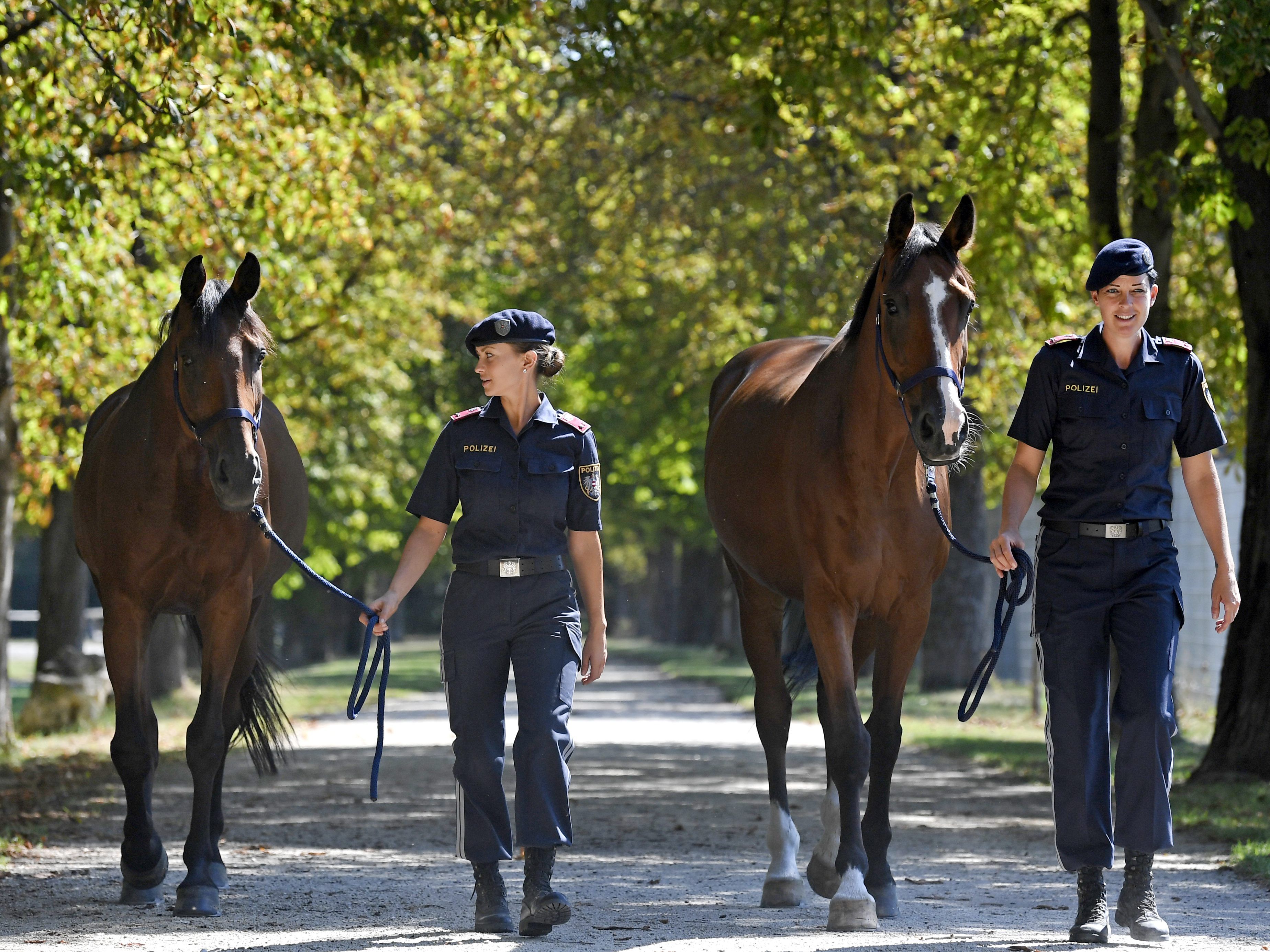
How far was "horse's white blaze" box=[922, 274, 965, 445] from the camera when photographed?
5.97 metres

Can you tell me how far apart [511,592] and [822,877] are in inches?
75.3

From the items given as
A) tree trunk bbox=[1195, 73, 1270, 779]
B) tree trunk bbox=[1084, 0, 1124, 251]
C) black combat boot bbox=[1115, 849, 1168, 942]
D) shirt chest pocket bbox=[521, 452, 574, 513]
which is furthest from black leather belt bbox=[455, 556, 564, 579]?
tree trunk bbox=[1084, 0, 1124, 251]

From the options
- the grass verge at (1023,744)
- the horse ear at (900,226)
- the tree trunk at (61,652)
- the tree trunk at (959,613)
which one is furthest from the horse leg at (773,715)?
the tree trunk at (959,613)

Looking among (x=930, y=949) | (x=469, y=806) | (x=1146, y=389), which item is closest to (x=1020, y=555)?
(x=1146, y=389)

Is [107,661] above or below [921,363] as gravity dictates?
below

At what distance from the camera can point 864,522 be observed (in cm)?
682

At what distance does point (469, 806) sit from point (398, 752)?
32.3 feet

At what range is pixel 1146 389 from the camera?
239 inches

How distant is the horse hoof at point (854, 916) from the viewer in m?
6.34

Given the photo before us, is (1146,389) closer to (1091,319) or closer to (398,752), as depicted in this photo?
(398,752)

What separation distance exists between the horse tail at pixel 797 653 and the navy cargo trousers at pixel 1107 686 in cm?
208

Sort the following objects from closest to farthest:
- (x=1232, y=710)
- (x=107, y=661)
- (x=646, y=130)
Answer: (x=107, y=661), (x=1232, y=710), (x=646, y=130)

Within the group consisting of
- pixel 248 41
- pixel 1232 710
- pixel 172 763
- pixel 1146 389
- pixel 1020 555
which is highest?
pixel 248 41

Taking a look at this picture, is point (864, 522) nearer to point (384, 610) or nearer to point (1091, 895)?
point (1091, 895)
